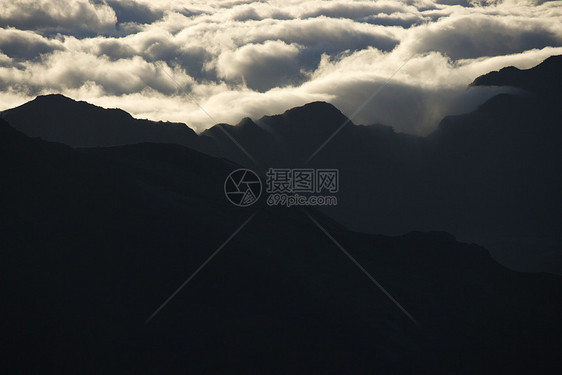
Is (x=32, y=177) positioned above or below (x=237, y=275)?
above

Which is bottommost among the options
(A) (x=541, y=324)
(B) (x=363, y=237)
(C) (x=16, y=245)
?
(A) (x=541, y=324)

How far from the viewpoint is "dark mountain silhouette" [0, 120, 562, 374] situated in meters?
84.2

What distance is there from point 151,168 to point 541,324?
86.2 metres

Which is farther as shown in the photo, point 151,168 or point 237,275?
point 151,168

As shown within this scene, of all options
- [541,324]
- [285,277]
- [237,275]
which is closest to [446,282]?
[541,324]

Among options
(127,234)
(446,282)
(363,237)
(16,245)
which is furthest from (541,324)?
(16,245)

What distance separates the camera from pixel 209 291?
97.0 m

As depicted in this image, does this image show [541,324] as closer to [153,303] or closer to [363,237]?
[363,237]

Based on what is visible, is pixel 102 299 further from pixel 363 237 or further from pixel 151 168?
pixel 363 237

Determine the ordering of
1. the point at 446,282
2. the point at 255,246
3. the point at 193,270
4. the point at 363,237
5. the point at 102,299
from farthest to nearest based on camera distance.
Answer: the point at 363,237
the point at 446,282
the point at 255,246
the point at 193,270
the point at 102,299

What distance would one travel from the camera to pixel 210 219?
385ft

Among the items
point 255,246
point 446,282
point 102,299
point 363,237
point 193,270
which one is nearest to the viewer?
point 102,299

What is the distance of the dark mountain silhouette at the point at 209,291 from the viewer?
84.2 m

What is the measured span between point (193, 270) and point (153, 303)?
11066 millimetres
